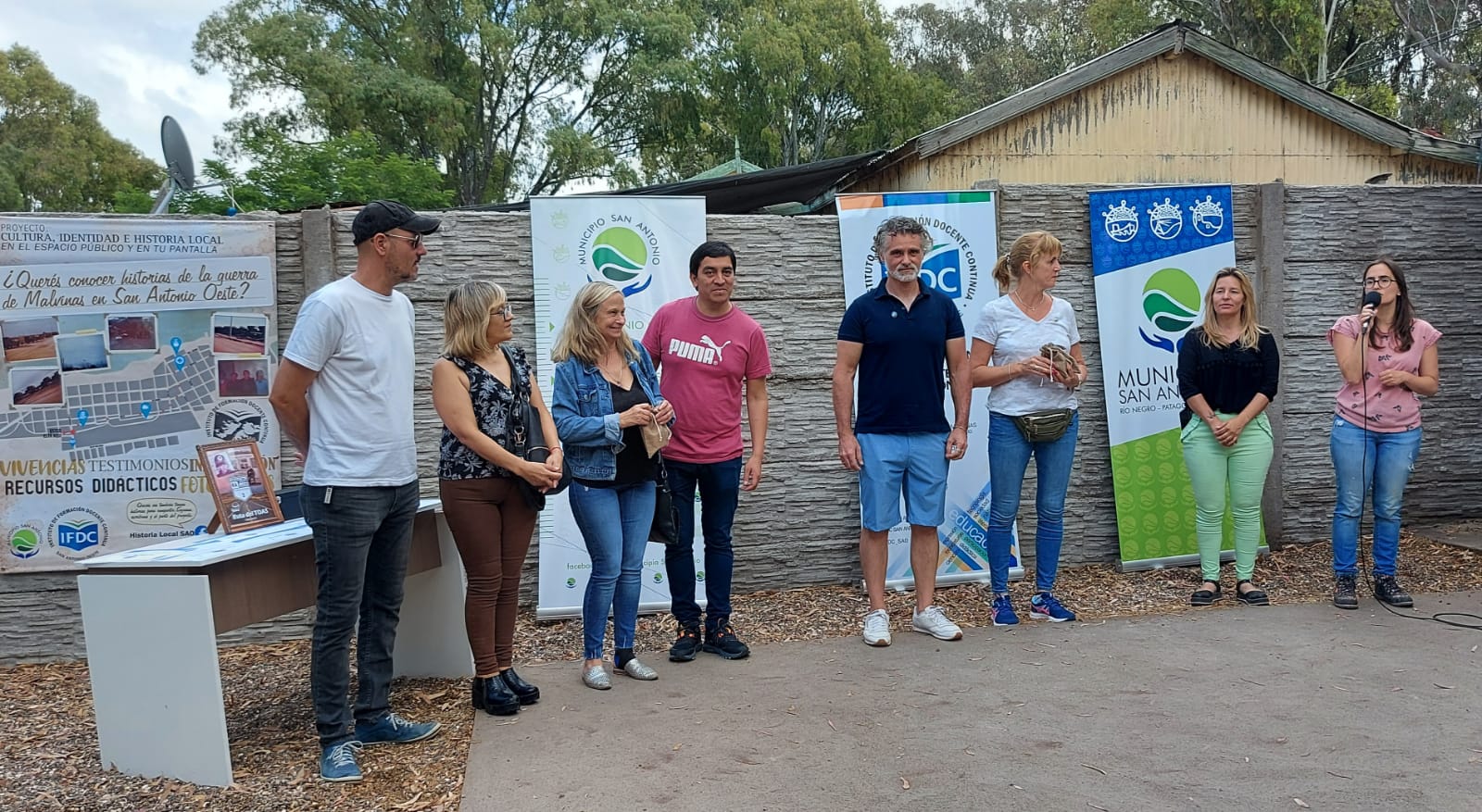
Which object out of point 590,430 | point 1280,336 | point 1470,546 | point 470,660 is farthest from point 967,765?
point 1470,546

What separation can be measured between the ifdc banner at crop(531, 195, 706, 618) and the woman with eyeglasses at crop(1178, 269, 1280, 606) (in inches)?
104

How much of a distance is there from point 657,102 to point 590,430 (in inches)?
987

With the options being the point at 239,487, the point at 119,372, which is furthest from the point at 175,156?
the point at 239,487

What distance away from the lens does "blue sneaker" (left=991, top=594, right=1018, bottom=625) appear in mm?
4969

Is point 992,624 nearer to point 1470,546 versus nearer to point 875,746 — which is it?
point 875,746

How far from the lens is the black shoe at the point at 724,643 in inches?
178

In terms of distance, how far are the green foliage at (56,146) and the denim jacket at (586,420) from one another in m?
34.9

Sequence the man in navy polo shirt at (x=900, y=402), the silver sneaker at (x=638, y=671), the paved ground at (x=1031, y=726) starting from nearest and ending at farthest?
1. the paved ground at (x=1031, y=726)
2. the silver sneaker at (x=638, y=671)
3. the man in navy polo shirt at (x=900, y=402)

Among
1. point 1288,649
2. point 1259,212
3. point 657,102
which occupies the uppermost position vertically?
point 657,102

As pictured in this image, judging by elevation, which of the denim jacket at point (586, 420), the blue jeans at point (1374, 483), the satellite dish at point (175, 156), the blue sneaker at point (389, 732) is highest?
the satellite dish at point (175, 156)

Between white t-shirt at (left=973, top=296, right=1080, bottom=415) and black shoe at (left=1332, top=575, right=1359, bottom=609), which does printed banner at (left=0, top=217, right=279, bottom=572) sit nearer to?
white t-shirt at (left=973, top=296, right=1080, bottom=415)

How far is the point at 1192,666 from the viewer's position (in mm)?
4227

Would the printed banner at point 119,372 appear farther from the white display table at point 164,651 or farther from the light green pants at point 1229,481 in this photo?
the light green pants at point 1229,481

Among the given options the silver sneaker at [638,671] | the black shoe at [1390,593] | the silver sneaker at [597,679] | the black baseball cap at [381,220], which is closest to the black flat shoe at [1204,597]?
the black shoe at [1390,593]
